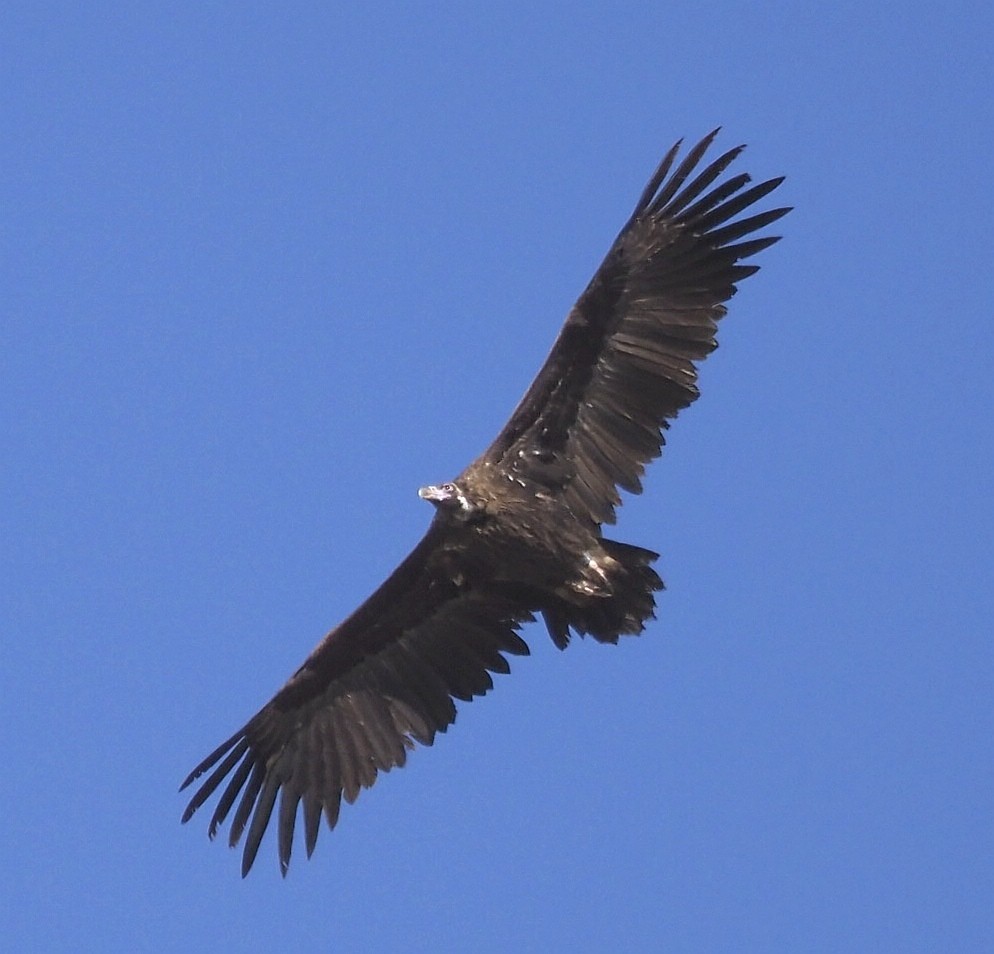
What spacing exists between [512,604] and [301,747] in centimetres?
233

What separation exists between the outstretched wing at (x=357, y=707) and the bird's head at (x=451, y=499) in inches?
45.5

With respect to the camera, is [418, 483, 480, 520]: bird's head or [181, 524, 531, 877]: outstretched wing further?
[181, 524, 531, 877]: outstretched wing

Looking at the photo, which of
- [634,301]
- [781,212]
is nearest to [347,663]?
[634,301]

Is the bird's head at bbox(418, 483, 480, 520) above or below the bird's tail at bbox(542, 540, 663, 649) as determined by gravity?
above

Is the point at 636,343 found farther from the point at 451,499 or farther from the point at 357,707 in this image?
the point at 357,707

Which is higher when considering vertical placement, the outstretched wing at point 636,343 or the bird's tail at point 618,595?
the outstretched wing at point 636,343

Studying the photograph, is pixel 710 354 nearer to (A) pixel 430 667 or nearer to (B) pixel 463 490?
(B) pixel 463 490

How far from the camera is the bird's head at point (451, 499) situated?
58.4 ft

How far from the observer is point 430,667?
19156 mm

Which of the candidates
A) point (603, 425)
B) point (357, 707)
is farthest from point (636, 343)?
point (357, 707)

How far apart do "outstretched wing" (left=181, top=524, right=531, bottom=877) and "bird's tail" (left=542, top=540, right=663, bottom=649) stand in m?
1.00

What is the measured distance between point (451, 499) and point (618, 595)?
4.95 feet

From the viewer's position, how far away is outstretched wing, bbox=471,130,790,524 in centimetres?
1791

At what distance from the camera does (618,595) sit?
58.6 feet
